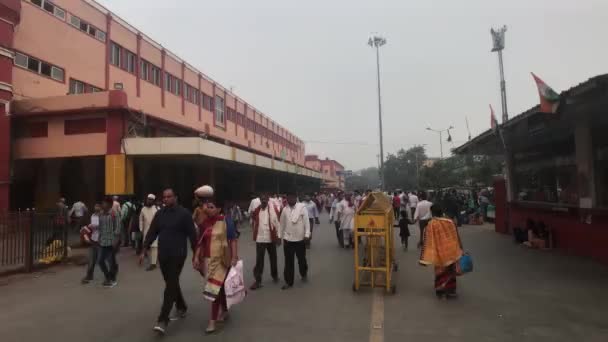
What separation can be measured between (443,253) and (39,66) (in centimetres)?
2054

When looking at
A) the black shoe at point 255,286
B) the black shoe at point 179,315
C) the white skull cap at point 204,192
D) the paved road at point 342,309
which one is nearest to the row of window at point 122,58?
the paved road at point 342,309

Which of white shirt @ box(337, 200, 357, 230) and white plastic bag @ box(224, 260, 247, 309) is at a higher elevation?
white shirt @ box(337, 200, 357, 230)

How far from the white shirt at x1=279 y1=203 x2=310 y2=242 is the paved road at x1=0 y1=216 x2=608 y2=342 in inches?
33.5

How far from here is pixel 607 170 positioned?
9.11 metres

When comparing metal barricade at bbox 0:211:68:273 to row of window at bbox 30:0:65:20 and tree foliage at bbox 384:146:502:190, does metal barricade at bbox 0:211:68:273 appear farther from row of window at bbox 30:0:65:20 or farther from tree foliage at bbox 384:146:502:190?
tree foliage at bbox 384:146:502:190

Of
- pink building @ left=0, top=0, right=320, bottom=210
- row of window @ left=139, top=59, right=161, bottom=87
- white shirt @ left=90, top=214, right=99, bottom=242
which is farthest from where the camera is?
row of window @ left=139, top=59, right=161, bottom=87

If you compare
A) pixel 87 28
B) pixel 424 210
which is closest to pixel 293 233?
pixel 424 210

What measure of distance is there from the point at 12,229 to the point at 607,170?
13.0 metres

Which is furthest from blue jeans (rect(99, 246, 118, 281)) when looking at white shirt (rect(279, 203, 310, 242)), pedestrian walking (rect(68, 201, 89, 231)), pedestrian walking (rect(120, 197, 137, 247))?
pedestrian walking (rect(68, 201, 89, 231))

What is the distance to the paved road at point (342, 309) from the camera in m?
4.75

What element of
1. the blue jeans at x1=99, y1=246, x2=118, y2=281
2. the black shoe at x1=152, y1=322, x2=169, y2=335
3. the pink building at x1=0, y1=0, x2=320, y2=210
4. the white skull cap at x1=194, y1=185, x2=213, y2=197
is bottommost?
the black shoe at x1=152, y1=322, x2=169, y2=335

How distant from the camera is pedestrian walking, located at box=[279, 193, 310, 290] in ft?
23.4

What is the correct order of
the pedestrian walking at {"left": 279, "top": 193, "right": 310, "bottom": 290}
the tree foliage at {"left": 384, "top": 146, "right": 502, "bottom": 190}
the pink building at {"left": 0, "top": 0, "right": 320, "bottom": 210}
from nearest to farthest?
the pedestrian walking at {"left": 279, "top": 193, "right": 310, "bottom": 290} < the pink building at {"left": 0, "top": 0, "right": 320, "bottom": 210} < the tree foliage at {"left": 384, "top": 146, "right": 502, "bottom": 190}

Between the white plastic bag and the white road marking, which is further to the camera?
the white plastic bag
